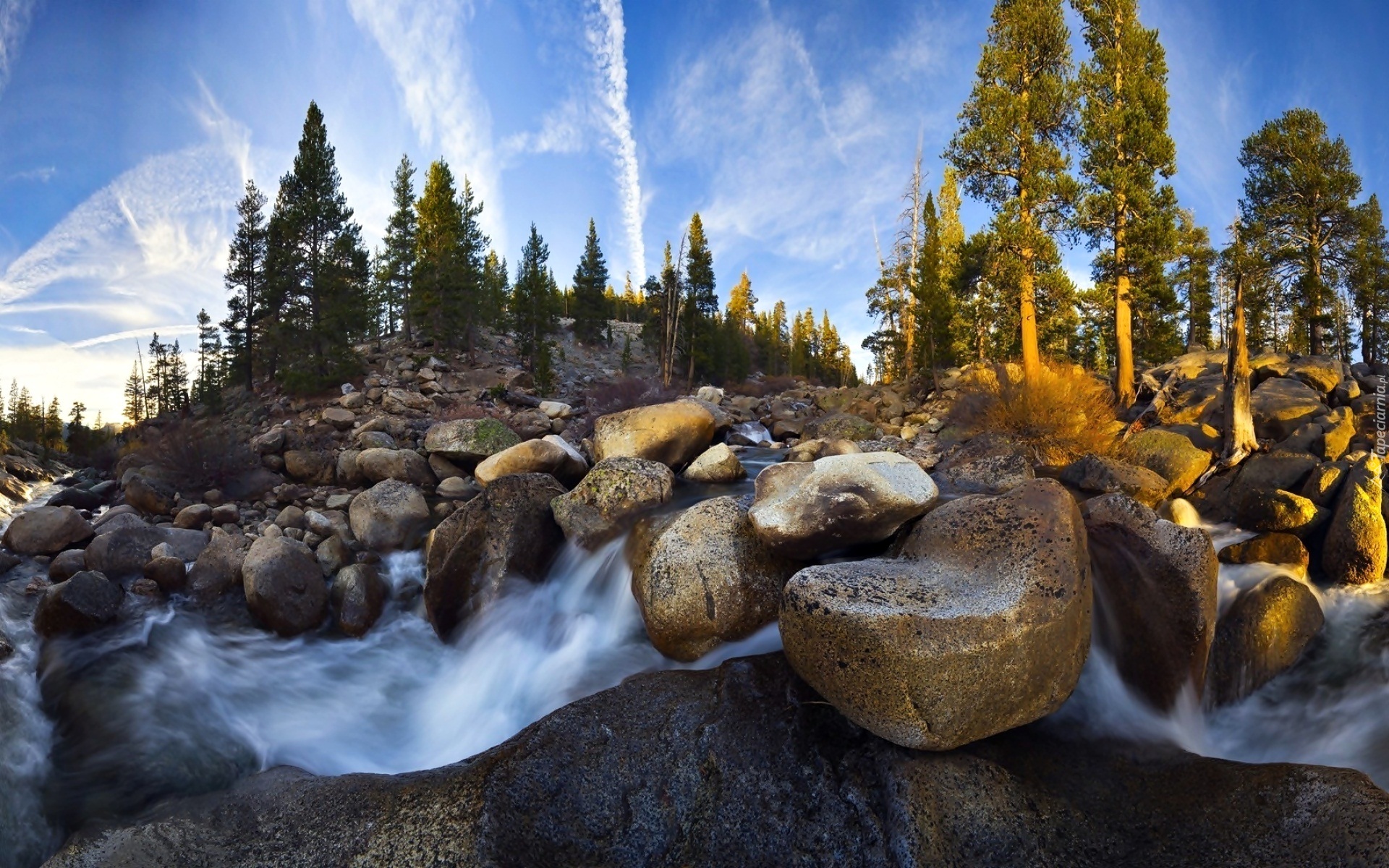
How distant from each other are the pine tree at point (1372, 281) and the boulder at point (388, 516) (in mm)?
30834

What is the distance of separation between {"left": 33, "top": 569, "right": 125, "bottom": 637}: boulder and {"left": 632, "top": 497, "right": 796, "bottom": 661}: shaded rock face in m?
5.60

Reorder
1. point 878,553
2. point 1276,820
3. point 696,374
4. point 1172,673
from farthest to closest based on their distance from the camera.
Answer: point 696,374 → point 878,553 → point 1172,673 → point 1276,820

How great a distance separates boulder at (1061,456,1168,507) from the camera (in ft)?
25.6

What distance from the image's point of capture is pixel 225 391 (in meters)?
30.1

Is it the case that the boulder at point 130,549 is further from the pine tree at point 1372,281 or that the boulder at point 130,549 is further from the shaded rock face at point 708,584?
the pine tree at point 1372,281

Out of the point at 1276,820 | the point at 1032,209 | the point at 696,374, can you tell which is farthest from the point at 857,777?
the point at 696,374

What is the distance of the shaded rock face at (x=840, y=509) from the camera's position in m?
5.16

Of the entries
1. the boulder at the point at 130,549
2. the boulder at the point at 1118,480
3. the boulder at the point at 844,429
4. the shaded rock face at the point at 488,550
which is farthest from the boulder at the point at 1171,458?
the boulder at the point at 130,549

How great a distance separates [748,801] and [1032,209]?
62.5 ft

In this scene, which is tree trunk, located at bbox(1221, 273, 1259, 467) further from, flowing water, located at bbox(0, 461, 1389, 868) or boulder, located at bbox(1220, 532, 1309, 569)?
boulder, located at bbox(1220, 532, 1309, 569)

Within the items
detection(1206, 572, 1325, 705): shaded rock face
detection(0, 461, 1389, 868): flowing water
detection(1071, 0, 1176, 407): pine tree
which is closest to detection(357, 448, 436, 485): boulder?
detection(0, 461, 1389, 868): flowing water

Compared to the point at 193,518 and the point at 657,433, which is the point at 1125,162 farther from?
the point at 193,518

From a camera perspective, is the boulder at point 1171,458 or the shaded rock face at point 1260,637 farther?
the boulder at point 1171,458

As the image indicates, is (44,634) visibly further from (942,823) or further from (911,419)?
(911,419)
